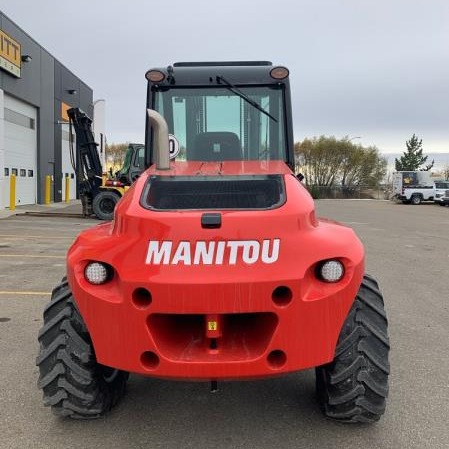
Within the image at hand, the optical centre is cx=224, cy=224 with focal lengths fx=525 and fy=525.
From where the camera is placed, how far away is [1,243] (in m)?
11.8

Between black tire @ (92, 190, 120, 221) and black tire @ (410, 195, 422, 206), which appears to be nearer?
black tire @ (92, 190, 120, 221)

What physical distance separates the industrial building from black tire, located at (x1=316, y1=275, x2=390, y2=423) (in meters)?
20.5

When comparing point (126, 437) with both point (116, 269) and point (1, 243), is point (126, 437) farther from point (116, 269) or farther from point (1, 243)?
point (1, 243)

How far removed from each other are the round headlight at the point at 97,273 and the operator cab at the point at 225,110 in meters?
1.88

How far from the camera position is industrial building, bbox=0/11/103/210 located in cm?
2195

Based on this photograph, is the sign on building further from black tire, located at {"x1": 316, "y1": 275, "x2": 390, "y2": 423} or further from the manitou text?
black tire, located at {"x1": 316, "y1": 275, "x2": 390, "y2": 423}

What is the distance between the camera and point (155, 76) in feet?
15.2

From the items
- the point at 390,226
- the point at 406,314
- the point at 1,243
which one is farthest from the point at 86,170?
the point at 406,314

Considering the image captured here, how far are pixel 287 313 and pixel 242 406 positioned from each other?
3.91 feet

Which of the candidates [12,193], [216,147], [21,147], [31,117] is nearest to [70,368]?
[216,147]

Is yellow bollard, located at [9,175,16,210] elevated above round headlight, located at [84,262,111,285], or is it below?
above

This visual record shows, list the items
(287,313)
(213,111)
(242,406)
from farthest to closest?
(213,111), (242,406), (287,313)

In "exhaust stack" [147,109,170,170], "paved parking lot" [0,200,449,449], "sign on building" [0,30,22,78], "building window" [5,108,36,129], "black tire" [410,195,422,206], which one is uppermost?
"sign on building" [0,30,22,78]

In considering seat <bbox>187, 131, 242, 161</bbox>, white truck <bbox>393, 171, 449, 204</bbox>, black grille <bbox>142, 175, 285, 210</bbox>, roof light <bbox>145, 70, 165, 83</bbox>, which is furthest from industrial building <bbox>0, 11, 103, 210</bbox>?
white truck <bbox>393, 171, 449, 204</bbox>
